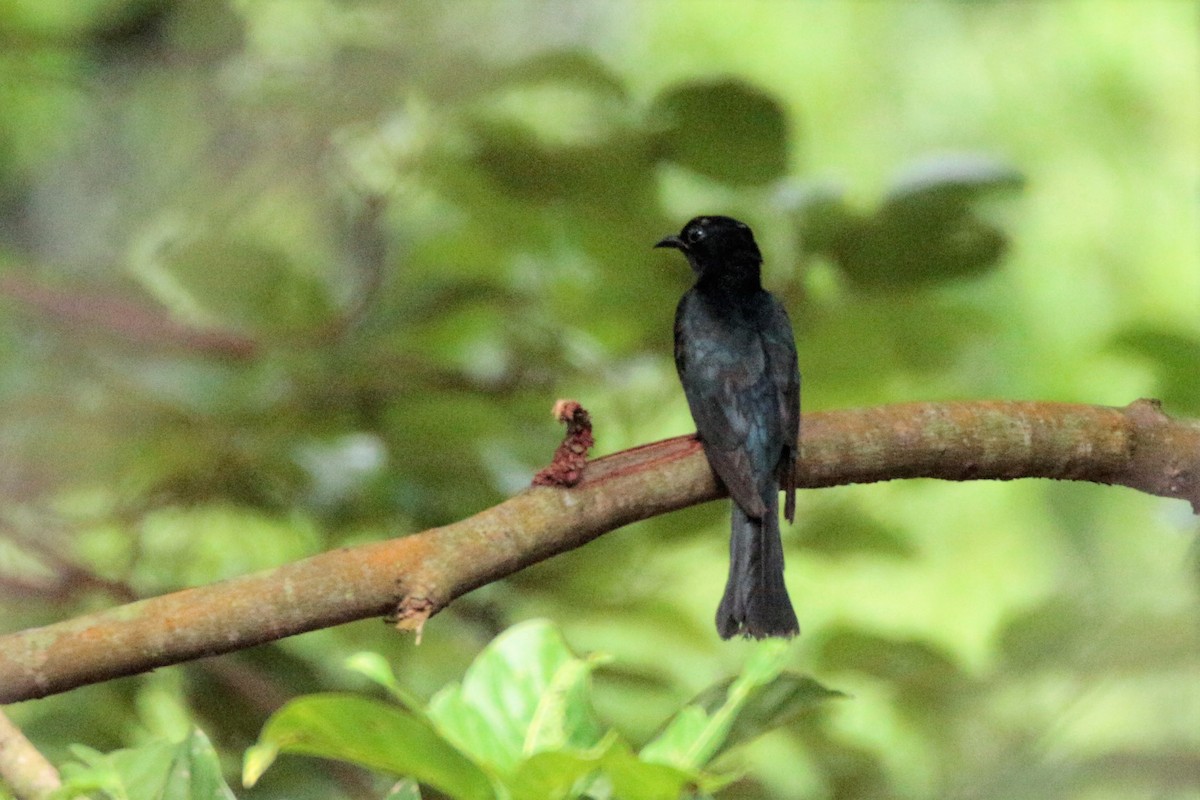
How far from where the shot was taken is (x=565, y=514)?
0.98 metres

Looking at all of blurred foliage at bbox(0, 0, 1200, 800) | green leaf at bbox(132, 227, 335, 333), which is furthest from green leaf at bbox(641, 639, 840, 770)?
green leaf at bbox(132, 227, 335, 333)

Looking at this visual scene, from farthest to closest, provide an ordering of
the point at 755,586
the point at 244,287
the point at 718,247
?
1. the point at 718,247
2. the point at 244,287
3. the point at 755,586

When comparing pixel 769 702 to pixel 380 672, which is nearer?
pixel 380 672

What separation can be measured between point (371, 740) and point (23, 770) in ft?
1.00

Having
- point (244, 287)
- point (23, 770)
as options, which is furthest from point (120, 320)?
point (23, 770)

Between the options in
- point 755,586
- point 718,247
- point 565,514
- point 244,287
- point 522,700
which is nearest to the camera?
point 522,700

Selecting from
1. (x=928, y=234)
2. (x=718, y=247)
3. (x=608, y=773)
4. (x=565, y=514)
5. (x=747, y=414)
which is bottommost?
(x=608, y=773)

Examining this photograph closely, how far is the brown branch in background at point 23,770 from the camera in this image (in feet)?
2.15

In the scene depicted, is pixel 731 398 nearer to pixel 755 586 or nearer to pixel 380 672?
pixel 755 586

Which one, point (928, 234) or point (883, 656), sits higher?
point (928, 234)

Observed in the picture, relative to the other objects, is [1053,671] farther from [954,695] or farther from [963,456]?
[963,456]

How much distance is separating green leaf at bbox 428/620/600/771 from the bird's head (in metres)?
1.07

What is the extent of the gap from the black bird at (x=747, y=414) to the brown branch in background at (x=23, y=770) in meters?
0.69

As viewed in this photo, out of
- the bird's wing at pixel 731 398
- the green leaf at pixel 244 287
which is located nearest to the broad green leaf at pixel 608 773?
the bird's wing at pixel 731 398
